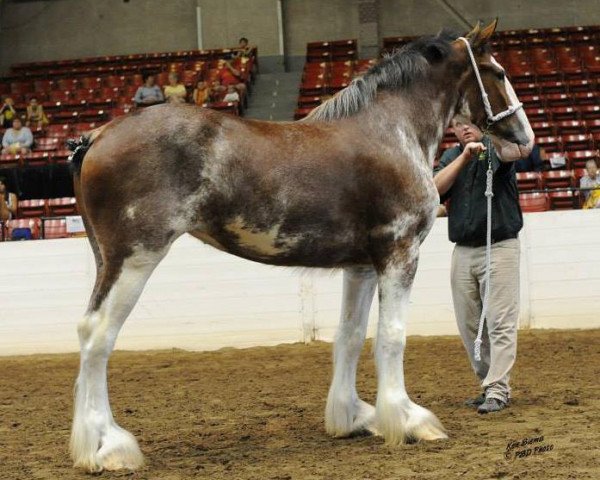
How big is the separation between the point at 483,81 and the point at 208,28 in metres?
21.3

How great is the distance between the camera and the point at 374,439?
19.2 ft

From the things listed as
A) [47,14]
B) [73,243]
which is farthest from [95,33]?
[73,243]

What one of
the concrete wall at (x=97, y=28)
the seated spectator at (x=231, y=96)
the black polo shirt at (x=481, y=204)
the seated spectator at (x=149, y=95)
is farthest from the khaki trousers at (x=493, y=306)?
the concrete wall at (x=97, y=28)

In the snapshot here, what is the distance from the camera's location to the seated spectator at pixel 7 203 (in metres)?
14.1

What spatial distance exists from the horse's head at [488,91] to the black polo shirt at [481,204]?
0.56m

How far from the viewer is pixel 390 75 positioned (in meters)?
5.99

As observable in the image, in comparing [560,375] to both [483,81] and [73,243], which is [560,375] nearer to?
[483,81]

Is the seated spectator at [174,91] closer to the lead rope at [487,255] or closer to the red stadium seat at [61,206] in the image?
the red stadium seat at [61,206]

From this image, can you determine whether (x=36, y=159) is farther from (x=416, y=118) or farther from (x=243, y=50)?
(x=416, y=118)

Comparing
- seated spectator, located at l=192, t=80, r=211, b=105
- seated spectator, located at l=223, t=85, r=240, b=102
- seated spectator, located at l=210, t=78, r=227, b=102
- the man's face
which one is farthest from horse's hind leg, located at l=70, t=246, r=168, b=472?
seated spectator, located at l=210, t=78, r=227, b=102

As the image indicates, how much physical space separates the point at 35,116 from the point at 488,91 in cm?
1671

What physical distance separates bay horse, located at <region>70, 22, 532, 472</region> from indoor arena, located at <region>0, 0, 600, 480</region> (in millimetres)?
12

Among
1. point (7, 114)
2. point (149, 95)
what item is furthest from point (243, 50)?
point (7, 114)

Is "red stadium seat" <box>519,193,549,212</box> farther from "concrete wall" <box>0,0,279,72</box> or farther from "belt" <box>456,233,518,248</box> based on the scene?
"concrete wall" <box>0,0,279,72</box>
